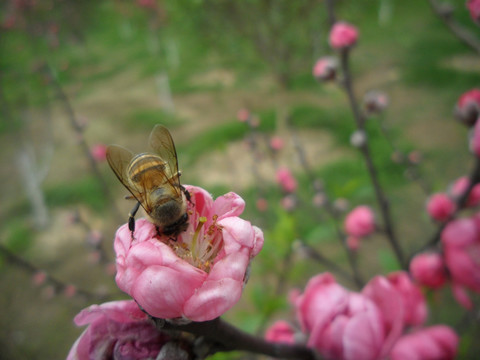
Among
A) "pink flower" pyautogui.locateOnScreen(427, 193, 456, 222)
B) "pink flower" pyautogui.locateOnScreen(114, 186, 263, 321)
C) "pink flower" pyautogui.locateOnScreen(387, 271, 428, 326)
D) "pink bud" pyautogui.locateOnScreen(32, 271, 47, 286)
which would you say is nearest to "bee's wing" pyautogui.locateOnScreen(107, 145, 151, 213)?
"pink flower" pyautogui.locateOnScreen(114, 186, 263, 321)

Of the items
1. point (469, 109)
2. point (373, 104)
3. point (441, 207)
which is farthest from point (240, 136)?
point (469, 109)

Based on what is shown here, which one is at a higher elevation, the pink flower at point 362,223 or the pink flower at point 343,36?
the pink flower at point 343,36

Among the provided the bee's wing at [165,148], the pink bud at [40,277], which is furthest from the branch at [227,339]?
the pink bud at [40,277]

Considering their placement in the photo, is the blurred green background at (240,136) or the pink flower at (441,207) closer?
the pink flower at (441,207)

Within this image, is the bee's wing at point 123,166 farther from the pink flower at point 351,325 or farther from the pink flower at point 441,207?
the pink flower at point 441,207

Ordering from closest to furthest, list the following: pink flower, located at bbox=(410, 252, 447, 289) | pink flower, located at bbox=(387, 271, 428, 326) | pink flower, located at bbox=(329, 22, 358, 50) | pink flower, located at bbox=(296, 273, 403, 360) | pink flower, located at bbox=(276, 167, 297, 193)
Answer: pink flower, located at bbox=(296, 273, 403, 360)
pink flower, located at bbox=(387, 271, 428, 326)
pink flower, located at bbox=(410, 252, 447, 289)
pink flower, located at bbox=(329, 22, 358, 50)
pink flower, located at bbox=(276, 167, 297, 193)

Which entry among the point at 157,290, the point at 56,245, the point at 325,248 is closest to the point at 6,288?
the point at 56,245

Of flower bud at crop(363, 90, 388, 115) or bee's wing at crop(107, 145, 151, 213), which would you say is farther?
flower bud at crop(363, 90, 388, 115)

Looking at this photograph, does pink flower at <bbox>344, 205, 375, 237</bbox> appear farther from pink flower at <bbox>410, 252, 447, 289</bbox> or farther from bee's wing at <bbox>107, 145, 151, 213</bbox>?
bee's wing at <bbox>107, 145, 151, 213</bbox>

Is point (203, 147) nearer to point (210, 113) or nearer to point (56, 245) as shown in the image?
point (210, 113)
